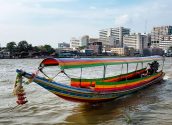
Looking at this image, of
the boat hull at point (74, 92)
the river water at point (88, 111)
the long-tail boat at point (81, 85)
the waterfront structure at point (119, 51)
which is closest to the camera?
the boat hull at point (74, 92)

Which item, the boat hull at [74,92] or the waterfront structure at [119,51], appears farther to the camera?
the waterfront structure at [119,51]

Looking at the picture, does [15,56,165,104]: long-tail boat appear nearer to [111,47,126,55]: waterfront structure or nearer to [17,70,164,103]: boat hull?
[17,70,164,103]: boat hull

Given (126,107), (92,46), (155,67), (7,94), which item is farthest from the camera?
(92,46)

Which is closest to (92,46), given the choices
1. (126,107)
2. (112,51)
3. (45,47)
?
(112,51)

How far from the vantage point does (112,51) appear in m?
198

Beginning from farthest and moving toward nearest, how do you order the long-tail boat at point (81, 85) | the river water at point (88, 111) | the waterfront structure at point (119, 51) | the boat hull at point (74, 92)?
Result: 1. the waterfront structure at point (119, 51)
2. the river water at point (88, 111)
3. the long-tail boat at point (81, 85)
4. the boat hull at point (74, 92)

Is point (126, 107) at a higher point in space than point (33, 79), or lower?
lower

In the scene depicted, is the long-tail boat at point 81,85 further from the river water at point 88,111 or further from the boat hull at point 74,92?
the river water at point 88,111

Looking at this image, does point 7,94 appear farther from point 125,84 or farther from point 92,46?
point 92,46

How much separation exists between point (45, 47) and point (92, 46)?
37272 mm

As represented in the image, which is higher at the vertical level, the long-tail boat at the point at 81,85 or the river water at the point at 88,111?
the long-tail boat at the point at 81,85

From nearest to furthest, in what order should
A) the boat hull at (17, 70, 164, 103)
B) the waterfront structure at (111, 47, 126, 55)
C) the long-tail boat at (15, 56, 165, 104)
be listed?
1. the boat hull at (17, 70, 164, 103)
2. the long-tail boat at (15, 56, 165, 104)
3. the waterfront structure at (111, 47, 126, 55)

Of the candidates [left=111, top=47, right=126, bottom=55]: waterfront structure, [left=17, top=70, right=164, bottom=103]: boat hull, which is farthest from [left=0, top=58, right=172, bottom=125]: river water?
[left=111, top=47, right=126, bottom=55]: waterfront structure

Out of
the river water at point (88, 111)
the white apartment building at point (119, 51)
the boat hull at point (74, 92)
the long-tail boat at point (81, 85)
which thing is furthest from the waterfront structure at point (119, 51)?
the boat hull at point (74, 92)
